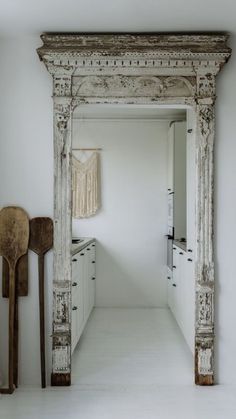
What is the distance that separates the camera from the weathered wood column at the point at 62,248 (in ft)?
10.1

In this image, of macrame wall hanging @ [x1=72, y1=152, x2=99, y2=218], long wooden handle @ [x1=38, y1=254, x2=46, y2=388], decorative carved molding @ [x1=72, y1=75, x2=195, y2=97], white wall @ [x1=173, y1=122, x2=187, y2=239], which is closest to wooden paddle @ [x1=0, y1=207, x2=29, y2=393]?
long wooden handle @ [x1=38, y1=254, x2=46, y2=388]

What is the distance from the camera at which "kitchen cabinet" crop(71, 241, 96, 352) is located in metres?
3.70

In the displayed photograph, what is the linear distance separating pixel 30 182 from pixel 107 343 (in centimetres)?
185

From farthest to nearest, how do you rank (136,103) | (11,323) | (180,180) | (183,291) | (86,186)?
(86,186) → (180,180) → (183,291) → (136,103) → (11,323)

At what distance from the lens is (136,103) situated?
10.2 ft

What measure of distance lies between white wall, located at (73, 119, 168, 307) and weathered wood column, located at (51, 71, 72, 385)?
2.57 metres

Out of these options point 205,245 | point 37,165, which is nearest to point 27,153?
point 37,165

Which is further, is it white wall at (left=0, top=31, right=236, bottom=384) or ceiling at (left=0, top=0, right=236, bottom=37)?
white wall at (left=0, top=31, right=236, bottom=384)

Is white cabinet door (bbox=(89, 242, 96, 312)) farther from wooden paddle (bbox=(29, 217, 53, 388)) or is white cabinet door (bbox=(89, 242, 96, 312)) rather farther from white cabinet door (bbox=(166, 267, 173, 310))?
wooden paddle (bbox=(29, 217, 53, 388))

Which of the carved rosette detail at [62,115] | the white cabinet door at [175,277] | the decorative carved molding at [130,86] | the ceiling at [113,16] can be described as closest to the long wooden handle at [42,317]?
the carved rosette detail at [62,115]

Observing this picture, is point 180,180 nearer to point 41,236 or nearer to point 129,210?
point 129,210

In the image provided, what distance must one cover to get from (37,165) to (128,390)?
1.72 metres

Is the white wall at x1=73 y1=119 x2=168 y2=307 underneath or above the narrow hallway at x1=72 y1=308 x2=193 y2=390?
above

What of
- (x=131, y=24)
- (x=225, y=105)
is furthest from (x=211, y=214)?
(x=131, y=24)
